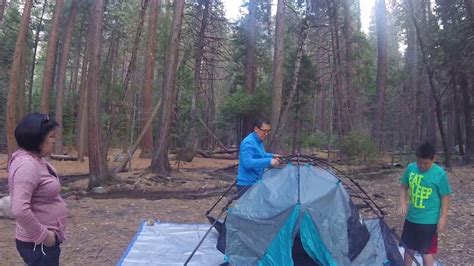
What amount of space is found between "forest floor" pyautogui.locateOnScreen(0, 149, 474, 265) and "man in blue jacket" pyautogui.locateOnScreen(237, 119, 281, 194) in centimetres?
187

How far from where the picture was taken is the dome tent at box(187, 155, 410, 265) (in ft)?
15.2

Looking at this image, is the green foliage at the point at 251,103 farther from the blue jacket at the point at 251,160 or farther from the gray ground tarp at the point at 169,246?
the blue jacket at the point at 251,160

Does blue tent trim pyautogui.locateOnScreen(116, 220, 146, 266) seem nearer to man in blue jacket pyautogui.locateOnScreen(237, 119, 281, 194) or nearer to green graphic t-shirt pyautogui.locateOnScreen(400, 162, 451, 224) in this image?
man in blue jacket pyautogui.locateOnScreen(237, 119, 281, 194)

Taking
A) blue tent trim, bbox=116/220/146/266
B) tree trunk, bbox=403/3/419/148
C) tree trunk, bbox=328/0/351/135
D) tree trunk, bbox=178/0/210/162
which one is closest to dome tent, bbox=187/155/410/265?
blue tent trim, bbox=116/220/146/266

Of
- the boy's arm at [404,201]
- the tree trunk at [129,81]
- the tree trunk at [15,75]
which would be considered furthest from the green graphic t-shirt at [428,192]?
the tree trunk at [15,75]

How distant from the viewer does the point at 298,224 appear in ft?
15.3

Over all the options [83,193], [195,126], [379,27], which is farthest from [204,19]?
[83,193]

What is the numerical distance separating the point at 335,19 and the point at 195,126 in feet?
27.7

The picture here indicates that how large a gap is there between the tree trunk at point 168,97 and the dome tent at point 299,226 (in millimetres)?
8887

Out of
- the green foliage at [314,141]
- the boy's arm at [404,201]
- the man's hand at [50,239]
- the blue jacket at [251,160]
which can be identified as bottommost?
the man's hand at [50,239]

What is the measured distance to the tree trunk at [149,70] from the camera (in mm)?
19344

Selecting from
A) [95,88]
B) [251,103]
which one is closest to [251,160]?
[95,88]

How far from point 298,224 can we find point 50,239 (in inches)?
101

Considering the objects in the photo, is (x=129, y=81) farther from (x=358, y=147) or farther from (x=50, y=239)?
(x=50, y=239)
